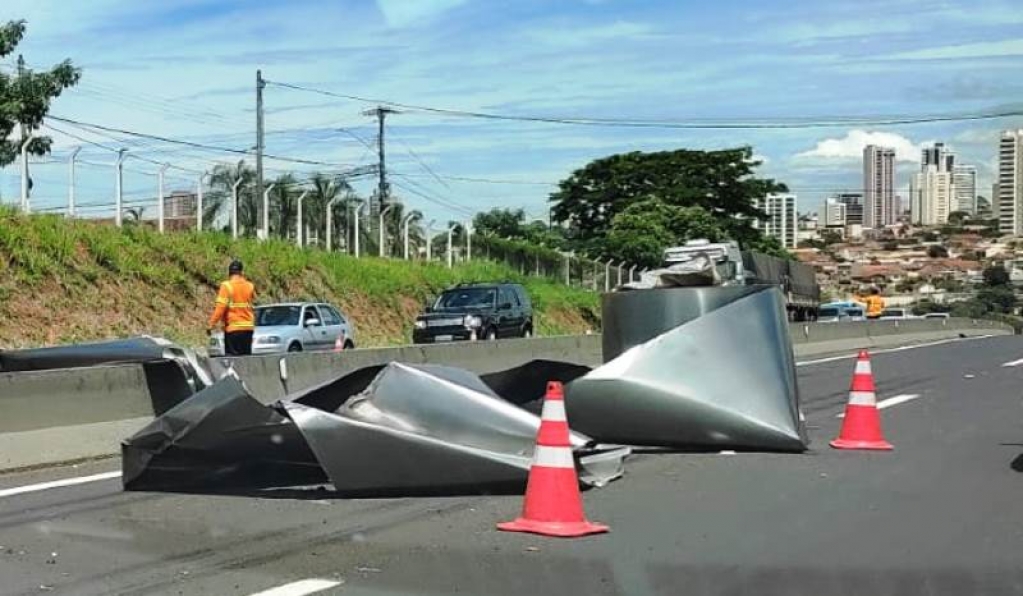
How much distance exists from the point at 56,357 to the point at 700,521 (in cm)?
724

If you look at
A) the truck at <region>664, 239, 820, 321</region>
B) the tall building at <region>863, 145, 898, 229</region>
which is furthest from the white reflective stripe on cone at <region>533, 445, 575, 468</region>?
the tall building at <region>863, 145, 898, 229</region>

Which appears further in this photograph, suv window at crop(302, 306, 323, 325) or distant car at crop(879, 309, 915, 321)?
distant car at crop(879, 309, 915, 321)

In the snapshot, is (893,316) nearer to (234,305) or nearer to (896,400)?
(896,400)

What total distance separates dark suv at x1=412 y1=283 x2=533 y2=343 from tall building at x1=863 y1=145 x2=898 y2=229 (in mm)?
121661

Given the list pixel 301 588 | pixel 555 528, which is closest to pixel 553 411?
pixel 555 528

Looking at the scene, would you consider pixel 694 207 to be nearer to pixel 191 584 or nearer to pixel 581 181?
pixel 581 181

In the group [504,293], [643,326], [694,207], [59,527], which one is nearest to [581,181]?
[694,207]

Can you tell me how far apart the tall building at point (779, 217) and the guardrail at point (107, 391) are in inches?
2425

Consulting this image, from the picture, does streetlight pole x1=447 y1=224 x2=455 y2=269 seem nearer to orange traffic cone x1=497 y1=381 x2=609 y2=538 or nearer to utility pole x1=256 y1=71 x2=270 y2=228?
utility pole x1=256 y1=71 x2=270 y2=228

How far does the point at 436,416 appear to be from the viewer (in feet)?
30.0

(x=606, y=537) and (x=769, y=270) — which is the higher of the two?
(x=769, y=270)

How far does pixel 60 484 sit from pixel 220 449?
1.54 metres

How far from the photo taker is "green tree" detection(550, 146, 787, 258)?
78688 millimetres

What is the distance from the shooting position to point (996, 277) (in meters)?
91.4
